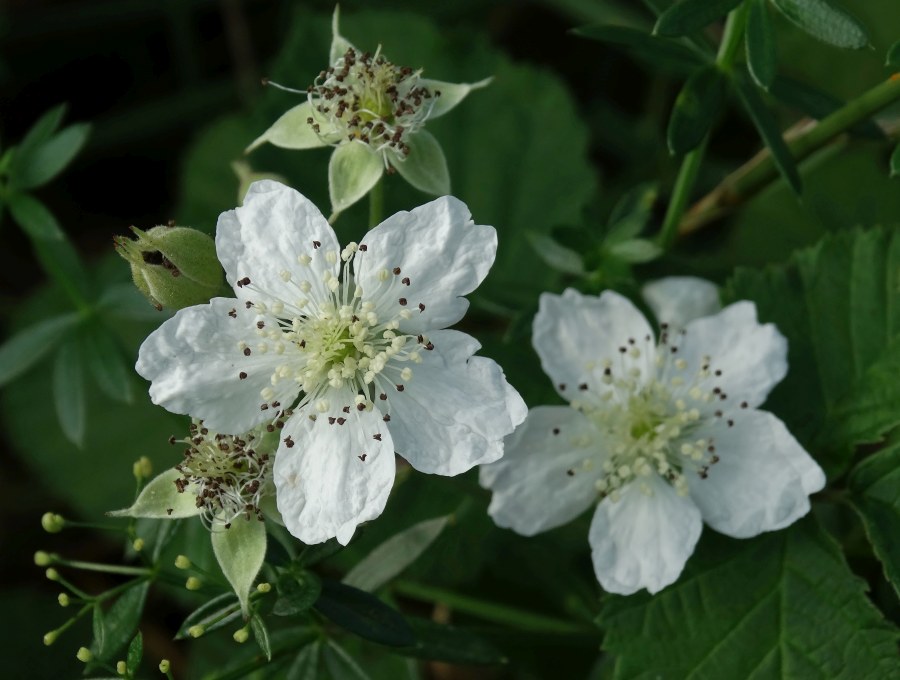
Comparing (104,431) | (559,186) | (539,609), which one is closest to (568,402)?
(539,609)

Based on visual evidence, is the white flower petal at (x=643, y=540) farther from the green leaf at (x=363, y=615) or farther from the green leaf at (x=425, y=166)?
the green leaf at (x=425, y=166)

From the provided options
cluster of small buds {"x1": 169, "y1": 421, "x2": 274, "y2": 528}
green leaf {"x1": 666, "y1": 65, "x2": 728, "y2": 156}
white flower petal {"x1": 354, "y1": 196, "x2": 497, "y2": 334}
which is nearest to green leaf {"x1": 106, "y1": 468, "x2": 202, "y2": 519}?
cluster of small buds {"x1": 169, "y1": 421, "x2": 274, "y2": 528}

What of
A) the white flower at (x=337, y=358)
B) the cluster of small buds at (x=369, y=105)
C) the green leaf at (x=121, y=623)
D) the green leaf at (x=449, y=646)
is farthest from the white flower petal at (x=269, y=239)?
the green leaf at (x=449, y=646)

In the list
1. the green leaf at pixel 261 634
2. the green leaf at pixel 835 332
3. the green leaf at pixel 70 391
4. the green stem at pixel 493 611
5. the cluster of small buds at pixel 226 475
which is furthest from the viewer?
the green stem at pixel 493 611

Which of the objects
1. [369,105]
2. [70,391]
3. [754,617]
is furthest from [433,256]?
[70,391]

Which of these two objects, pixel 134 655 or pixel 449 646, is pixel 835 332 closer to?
pixel 449 646

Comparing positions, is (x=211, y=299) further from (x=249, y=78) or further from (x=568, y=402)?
(x=249, y=78)

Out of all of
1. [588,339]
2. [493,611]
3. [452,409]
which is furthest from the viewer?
[493,611]
